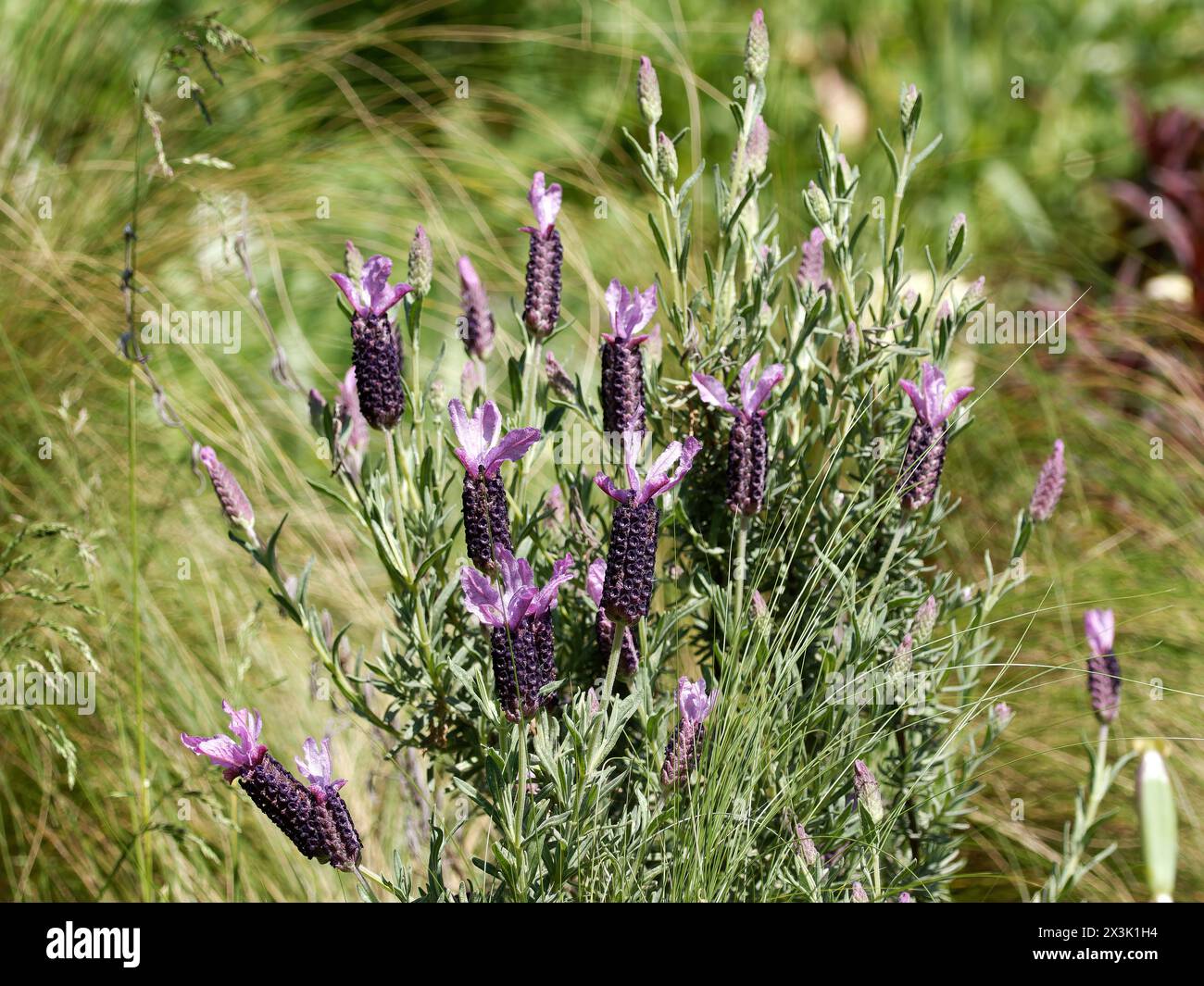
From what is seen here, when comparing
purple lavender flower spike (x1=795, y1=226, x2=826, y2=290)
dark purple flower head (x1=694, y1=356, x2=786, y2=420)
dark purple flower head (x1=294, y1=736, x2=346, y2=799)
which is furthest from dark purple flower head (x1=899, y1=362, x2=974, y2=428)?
dark purple flower head (x1=294, y1=736, x2=346, y2=799)

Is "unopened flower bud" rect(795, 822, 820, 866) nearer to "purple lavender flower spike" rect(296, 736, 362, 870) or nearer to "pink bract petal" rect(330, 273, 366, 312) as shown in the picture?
"purple lavender flower spike" rect(296, 736, 362, 870)

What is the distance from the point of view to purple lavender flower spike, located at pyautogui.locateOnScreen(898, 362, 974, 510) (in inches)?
49.1

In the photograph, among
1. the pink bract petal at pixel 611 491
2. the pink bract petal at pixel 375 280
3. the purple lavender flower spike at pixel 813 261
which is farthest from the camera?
the purple lavender flower spike at pixel 813 261

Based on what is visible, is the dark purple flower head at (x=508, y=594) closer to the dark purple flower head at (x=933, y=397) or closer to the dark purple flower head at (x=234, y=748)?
the dark purple flower head at (x=234, y=748)

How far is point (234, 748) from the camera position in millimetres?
1123

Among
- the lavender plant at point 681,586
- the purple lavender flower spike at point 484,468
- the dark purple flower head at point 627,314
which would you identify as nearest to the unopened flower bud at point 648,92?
the lavender plant at point 681,586

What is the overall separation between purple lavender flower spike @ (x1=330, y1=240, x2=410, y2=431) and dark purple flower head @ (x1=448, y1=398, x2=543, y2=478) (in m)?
0.16

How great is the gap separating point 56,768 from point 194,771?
29 cm

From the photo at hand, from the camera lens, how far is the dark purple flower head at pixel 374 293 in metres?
1.25

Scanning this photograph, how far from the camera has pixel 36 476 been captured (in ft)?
7.48

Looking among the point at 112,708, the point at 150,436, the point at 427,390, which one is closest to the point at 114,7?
the point at 150,436

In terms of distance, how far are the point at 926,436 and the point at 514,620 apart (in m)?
0.49
